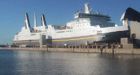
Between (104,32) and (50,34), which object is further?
(50,34)

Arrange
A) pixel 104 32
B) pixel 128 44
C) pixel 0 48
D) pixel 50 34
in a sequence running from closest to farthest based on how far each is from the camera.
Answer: pixel 128 44 < pixel 104 32 < pixel 50 34 < pixel 0 48

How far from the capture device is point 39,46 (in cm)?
10100

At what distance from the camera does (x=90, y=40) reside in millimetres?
81188

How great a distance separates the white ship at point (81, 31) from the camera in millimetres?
76938

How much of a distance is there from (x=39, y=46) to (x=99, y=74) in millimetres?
68090

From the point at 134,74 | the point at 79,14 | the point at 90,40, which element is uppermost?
the point at 79,14

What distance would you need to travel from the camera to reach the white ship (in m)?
76.9

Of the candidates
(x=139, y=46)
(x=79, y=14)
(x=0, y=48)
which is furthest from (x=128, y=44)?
(x=0, y=48)

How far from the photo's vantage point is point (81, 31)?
83562 millimetres

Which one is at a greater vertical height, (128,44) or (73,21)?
(73,21)

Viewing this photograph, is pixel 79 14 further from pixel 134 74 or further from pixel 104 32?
pixel 134 74

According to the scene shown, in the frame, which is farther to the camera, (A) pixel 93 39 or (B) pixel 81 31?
(B) pixel 81 31

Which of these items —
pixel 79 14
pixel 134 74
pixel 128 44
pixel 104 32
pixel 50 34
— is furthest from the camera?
pixel 50 34

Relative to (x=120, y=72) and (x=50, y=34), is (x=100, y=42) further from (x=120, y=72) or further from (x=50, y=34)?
(x=120, y=72)
